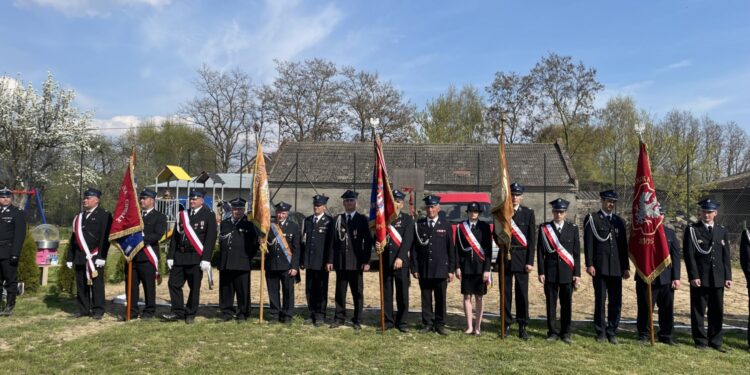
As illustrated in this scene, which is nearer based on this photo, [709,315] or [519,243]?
[709,315]

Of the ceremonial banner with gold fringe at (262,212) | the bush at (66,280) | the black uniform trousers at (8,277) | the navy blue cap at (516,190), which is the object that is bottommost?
the bush at (66,280)

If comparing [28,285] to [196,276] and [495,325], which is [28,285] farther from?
[495,325]

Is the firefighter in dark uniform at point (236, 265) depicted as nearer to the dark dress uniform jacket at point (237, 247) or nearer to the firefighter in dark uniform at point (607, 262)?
the dark dress uniform jacket at point (237, 247)

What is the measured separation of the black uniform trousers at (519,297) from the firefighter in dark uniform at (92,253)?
5435 mm

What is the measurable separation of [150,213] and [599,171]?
110 ft

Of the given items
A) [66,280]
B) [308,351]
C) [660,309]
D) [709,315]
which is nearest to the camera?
[308,351]

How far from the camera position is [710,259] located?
631 centimetres

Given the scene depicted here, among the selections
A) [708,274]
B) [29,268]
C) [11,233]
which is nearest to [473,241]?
[708,274]

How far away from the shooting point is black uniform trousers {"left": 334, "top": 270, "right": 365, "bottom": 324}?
7.01 metres

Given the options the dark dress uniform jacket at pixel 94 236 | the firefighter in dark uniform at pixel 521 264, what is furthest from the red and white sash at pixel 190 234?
the firefighter in dark uniform at pixel 521 264

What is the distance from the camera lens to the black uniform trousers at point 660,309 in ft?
21.0

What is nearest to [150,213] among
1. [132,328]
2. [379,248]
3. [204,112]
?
[132,328]

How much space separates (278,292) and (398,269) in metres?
1.78

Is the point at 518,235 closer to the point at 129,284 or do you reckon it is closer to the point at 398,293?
the point at 398,293
